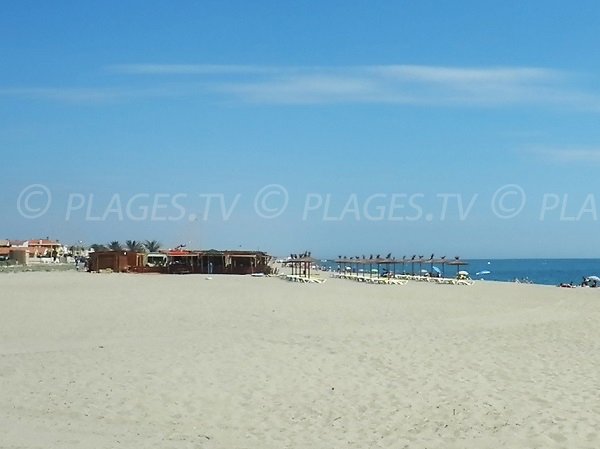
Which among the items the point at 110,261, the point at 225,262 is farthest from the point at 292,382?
the point at 225,262

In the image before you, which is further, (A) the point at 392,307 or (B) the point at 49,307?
(A) the point at 392,307

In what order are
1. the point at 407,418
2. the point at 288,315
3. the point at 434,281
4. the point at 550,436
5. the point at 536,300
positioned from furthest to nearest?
the point at 434,281 → the point at 536,300 → the point at 288,315 → the point at 407,418 → the point at 550,436

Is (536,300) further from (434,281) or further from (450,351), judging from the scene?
(434,281)

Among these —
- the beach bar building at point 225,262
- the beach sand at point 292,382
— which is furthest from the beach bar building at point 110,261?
the beach sand at point 292,382

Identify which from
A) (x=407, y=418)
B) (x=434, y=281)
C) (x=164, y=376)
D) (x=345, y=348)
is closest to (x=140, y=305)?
(x=345, y=348)

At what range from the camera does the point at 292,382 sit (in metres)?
8.62

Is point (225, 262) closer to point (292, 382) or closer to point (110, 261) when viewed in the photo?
point (110, 261)

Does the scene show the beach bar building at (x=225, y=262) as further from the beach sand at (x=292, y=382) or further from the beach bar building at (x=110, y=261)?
the beach sand at (x=292, y=382)

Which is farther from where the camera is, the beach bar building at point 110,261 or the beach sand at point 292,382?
the beach bar building at point 110,261

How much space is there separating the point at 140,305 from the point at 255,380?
1067 centimetres

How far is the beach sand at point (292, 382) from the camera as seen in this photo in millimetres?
6406

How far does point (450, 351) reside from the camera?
36.9 feet

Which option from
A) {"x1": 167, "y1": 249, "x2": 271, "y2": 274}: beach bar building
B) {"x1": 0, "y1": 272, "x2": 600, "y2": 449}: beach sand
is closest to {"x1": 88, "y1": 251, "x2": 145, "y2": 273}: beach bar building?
{"x1": 167, "y1": 249, "x2": 271, "y2": 274}: beach bar building

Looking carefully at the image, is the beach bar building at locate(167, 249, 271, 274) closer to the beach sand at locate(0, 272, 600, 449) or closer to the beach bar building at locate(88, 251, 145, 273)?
the beach bar building at locate(88, 251, 145, 273)
